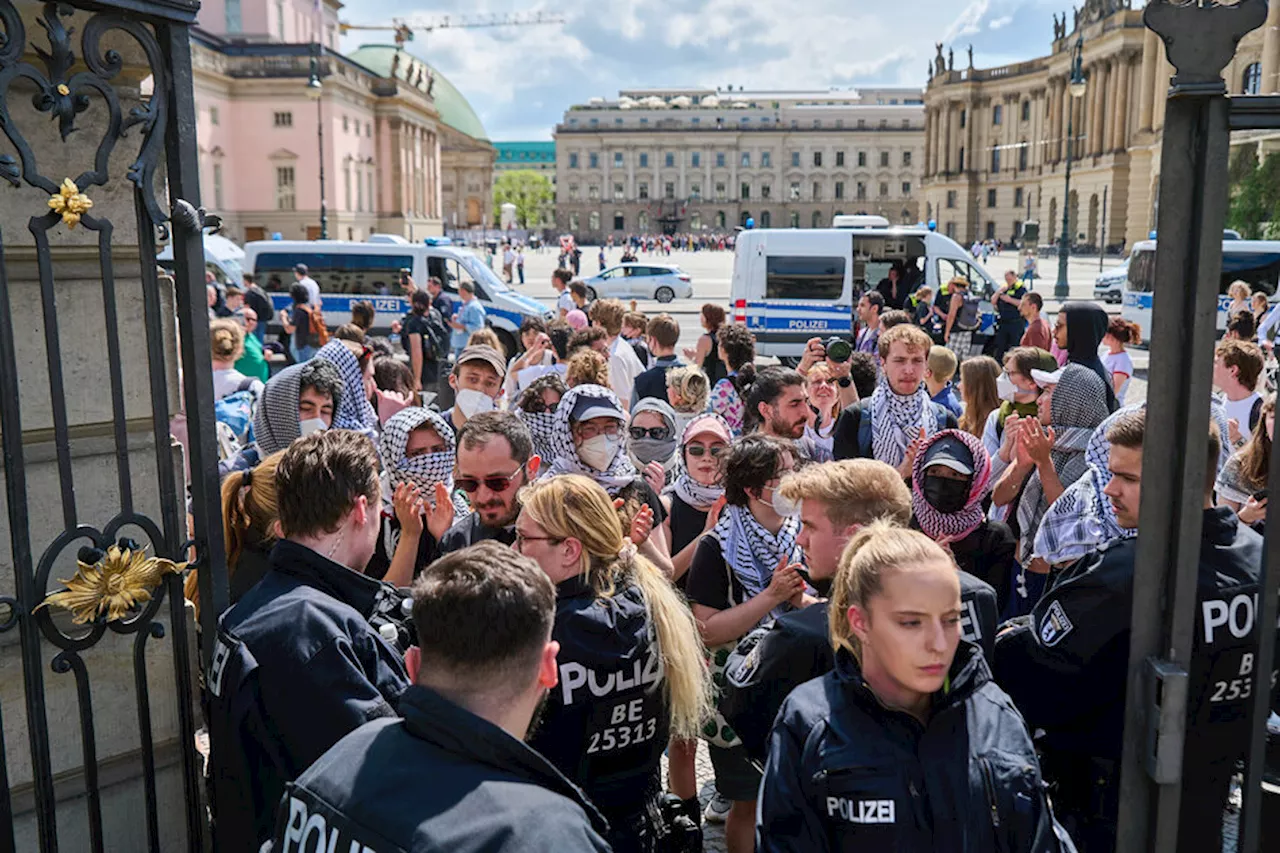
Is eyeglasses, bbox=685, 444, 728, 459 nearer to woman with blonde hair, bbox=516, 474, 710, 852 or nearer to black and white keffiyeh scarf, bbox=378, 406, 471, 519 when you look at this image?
black and white keffiyeh scarf, bbox=378, 406, 471, 519

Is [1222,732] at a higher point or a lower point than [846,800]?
lower

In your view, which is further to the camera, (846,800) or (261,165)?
(261,165)

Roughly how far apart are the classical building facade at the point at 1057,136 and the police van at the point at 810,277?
34117mm

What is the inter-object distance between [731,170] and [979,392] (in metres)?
131

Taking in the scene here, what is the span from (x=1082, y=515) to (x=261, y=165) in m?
64.4

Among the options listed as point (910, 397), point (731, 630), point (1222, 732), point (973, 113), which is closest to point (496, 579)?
point (731, 630)

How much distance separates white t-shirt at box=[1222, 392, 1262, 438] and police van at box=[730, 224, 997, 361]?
12506 millimetres

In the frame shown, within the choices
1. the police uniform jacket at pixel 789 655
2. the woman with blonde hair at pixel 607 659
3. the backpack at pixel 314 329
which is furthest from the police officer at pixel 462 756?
the backpack at pixel 314 329

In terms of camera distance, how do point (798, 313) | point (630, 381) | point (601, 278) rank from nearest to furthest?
1. point (630, 381)
2. point (798, 313)
3. point (601, 278)

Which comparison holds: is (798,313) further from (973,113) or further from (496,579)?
(973,113)

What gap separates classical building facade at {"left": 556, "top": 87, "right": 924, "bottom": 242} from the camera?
132 metres

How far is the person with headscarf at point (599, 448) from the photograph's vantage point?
15.2ft

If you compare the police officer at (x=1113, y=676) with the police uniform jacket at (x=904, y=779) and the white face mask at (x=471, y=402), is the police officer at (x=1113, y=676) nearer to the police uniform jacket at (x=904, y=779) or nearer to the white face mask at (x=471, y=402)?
the police uniform jacket at (x=904, y=779)

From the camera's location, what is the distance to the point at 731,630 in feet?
11.1
